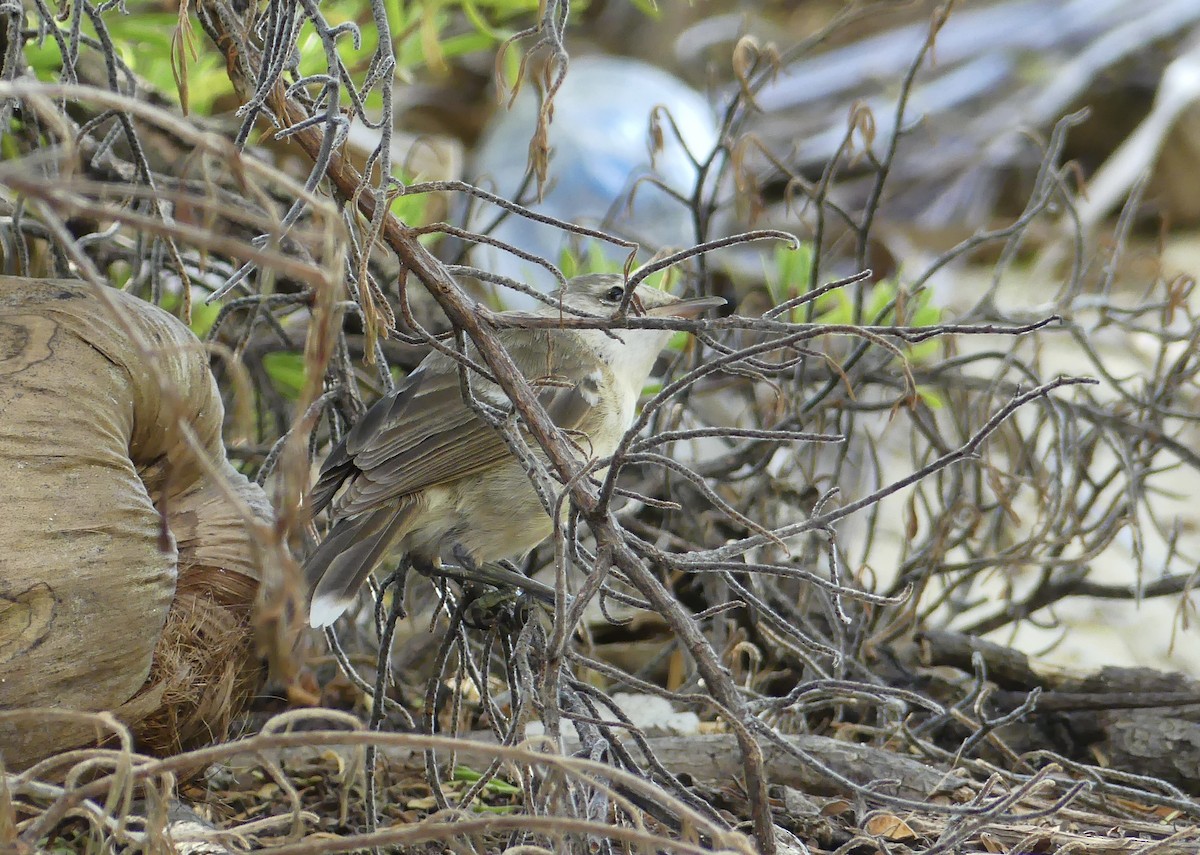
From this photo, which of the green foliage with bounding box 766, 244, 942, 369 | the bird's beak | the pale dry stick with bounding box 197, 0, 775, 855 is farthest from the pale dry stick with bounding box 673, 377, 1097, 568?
the green foliage with bounding box 766, 244, 942, 369

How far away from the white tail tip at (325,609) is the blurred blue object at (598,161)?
2788mm

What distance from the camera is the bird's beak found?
335 cm

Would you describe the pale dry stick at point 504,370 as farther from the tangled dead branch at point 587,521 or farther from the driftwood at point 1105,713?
the driftwood at point 1105,713

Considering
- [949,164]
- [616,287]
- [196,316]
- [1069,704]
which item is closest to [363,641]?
[196,316]

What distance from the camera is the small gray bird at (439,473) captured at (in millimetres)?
2865

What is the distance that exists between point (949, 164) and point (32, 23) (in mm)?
6065

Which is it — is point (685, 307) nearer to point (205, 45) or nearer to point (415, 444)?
point (415, 444)

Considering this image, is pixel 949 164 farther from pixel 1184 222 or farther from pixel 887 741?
pixel 887 741

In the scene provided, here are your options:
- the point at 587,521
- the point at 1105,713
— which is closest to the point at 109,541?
the point at 587,521

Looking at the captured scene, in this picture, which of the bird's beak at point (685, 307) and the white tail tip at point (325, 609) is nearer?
the white tail tip at point (325, 609)

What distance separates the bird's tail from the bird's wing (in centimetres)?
4

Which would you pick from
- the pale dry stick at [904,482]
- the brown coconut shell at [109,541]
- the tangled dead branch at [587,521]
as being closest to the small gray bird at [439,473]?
the tangled dead branch at [587,521]

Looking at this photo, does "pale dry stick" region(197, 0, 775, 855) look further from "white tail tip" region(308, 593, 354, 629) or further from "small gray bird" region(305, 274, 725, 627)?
"white tail tip" region(308, 593, 354, 629)

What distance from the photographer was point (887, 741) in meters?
3.10
